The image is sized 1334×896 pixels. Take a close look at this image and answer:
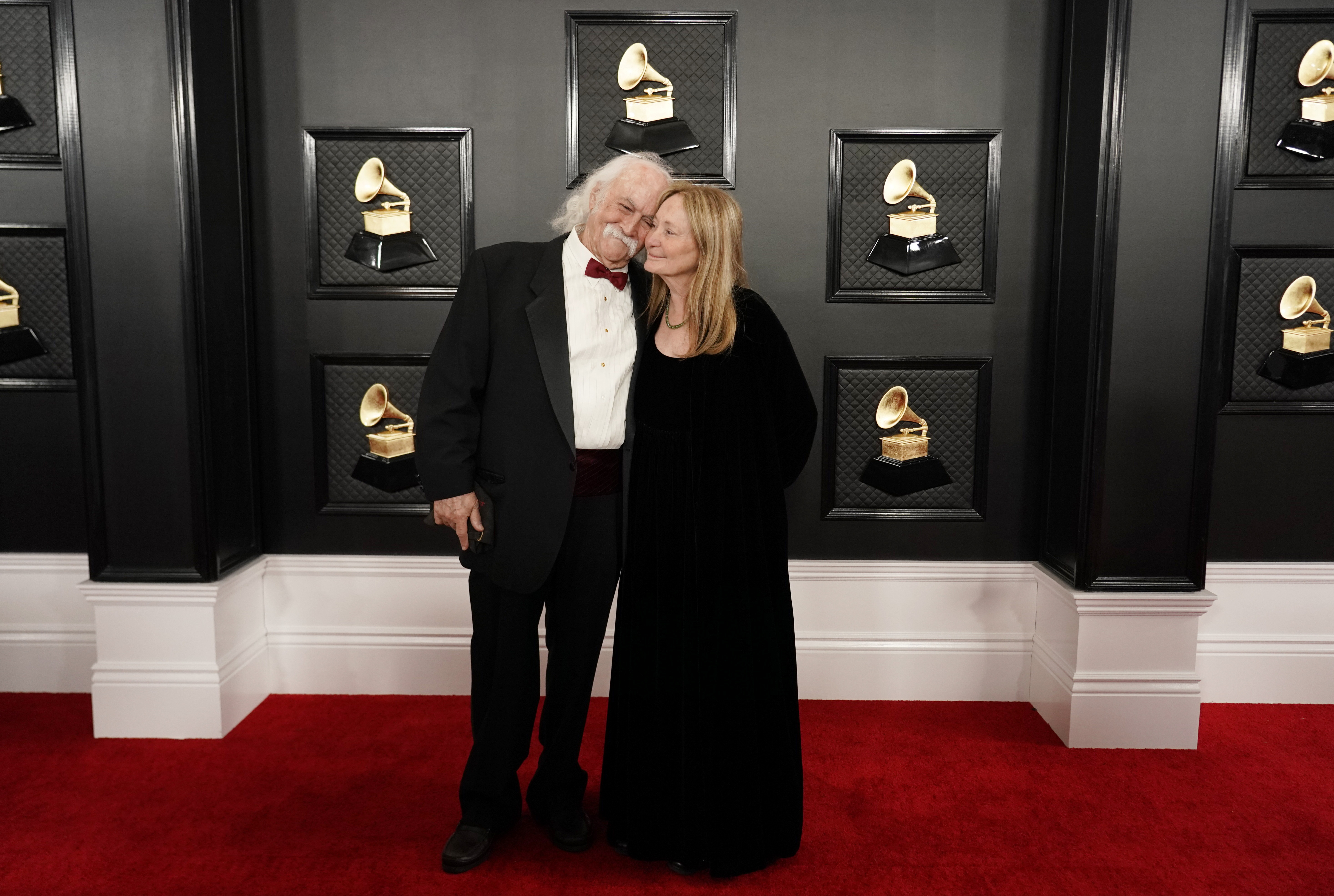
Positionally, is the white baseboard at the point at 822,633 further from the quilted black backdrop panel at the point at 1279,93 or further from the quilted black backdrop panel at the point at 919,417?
the quilted black backdrop panel at the point at 1279,93

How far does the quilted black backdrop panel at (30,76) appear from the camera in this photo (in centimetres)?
298

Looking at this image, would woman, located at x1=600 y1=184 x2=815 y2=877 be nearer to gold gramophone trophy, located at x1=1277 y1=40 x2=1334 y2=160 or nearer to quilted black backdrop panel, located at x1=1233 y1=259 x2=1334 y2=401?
quilted black backdrop panel, located at x1=1233 y1=259 x2=1334 y2=401

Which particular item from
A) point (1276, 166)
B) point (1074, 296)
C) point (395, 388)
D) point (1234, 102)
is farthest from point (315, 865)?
point (1276, 166)

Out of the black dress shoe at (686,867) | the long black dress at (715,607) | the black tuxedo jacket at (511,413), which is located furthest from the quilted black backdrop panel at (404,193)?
the black dress shoe at (686,867)

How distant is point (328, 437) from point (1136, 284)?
280 cm

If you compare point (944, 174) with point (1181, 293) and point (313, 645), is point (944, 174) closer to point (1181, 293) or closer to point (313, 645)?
point (1181, 293)

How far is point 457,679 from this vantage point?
10.9ft

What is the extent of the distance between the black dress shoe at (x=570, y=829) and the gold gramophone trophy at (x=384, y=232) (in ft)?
6.18

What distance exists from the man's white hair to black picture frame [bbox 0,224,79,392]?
6.12 ft

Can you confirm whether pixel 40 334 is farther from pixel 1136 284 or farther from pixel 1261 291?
pixel 1261 291

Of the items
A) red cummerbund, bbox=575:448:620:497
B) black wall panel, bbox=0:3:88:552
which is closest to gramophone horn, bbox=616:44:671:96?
red cummerbund, bbox=575:448:620:497

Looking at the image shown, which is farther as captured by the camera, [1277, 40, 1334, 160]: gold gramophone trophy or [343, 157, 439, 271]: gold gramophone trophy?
[343, 157, 439, 271]: gold gramophone trophy

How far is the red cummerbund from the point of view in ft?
7.41

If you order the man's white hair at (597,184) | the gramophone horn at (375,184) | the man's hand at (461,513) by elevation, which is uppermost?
the gramophone horn at (375,184)
